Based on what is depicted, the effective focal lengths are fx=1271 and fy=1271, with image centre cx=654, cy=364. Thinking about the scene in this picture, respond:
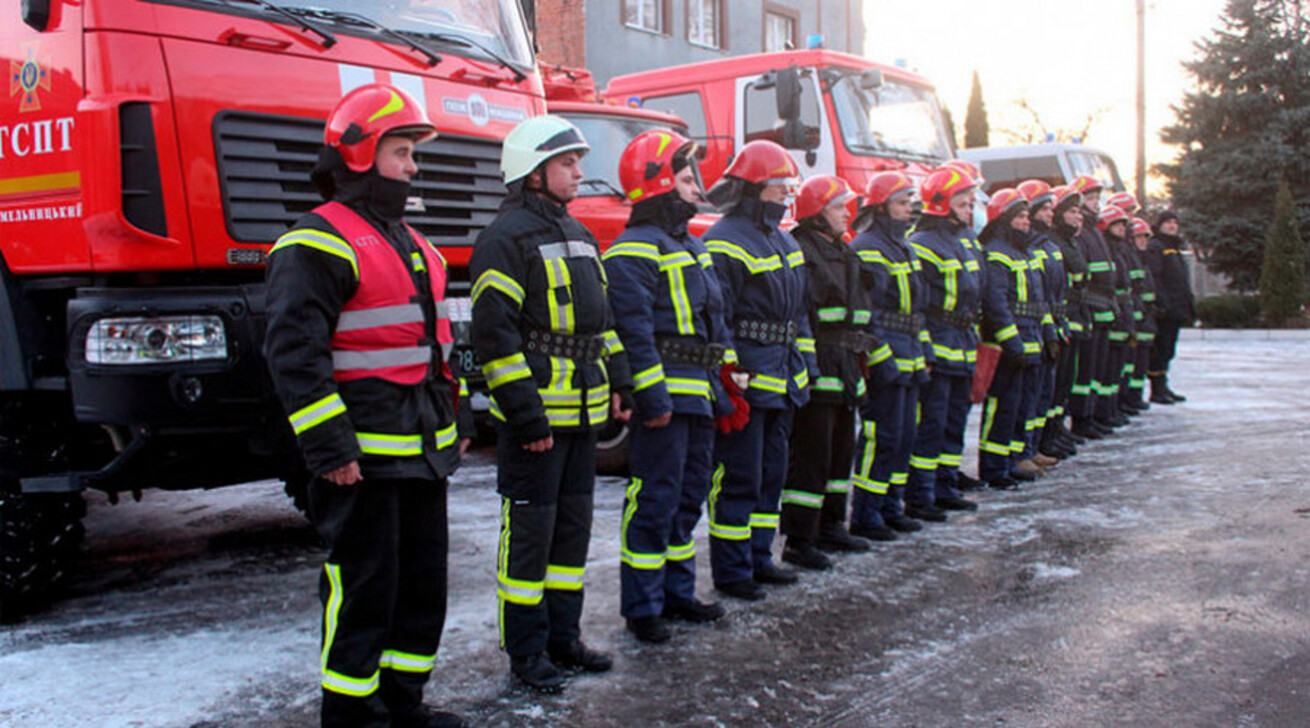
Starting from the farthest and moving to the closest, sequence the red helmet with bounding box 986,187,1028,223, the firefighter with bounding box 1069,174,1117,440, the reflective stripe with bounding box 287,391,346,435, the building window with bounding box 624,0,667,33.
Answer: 1. the building window with bounding box 624,0,667,33
2. the firefighter with bounding box 1069,174,1117,440
3. the red helmet with bounding box 986,187,1028,223
4. the reflective stripe with bounding box 287,391,346,435

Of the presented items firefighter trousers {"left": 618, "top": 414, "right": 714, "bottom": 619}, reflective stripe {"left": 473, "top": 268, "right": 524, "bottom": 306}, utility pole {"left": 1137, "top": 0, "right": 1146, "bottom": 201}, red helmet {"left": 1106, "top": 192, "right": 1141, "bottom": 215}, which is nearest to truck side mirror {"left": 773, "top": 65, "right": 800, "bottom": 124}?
red helmet {"left": 1106, "top": 192, "right": 1141, "bottom": 215}

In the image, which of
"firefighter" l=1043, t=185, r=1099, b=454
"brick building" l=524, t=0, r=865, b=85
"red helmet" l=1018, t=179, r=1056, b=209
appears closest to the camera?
"red helmet" l=1018, t=179, r=1056, b=209

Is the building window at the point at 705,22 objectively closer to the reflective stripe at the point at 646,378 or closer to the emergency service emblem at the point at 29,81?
the emergency service emblem at the point at 29,81

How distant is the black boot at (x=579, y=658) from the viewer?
15.4ft

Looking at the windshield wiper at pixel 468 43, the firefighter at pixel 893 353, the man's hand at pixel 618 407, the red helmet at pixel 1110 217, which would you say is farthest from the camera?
the red helmet at pixel 1110 217

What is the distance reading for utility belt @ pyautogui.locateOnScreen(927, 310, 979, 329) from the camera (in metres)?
7.50

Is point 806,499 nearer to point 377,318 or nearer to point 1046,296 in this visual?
point 377,318

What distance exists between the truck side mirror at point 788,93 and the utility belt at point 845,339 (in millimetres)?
3996

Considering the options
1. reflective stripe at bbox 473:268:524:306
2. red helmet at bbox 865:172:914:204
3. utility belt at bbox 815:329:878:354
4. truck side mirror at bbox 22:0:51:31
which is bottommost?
utility belt at bbox 815:329:878:354

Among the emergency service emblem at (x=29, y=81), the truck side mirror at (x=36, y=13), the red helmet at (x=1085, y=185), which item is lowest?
the red helmet at (x=1085, y=185)

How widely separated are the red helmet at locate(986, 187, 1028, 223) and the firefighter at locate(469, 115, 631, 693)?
457 cm

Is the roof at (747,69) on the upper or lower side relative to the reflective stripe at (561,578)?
upper

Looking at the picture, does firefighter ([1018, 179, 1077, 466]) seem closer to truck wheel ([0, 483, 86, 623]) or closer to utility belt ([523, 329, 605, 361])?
utility belt ([523, 329, 605, 361])

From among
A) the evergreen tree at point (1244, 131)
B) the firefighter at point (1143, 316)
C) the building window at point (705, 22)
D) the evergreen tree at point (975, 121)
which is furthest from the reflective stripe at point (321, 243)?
the evergreen tree at point (975, 121)
